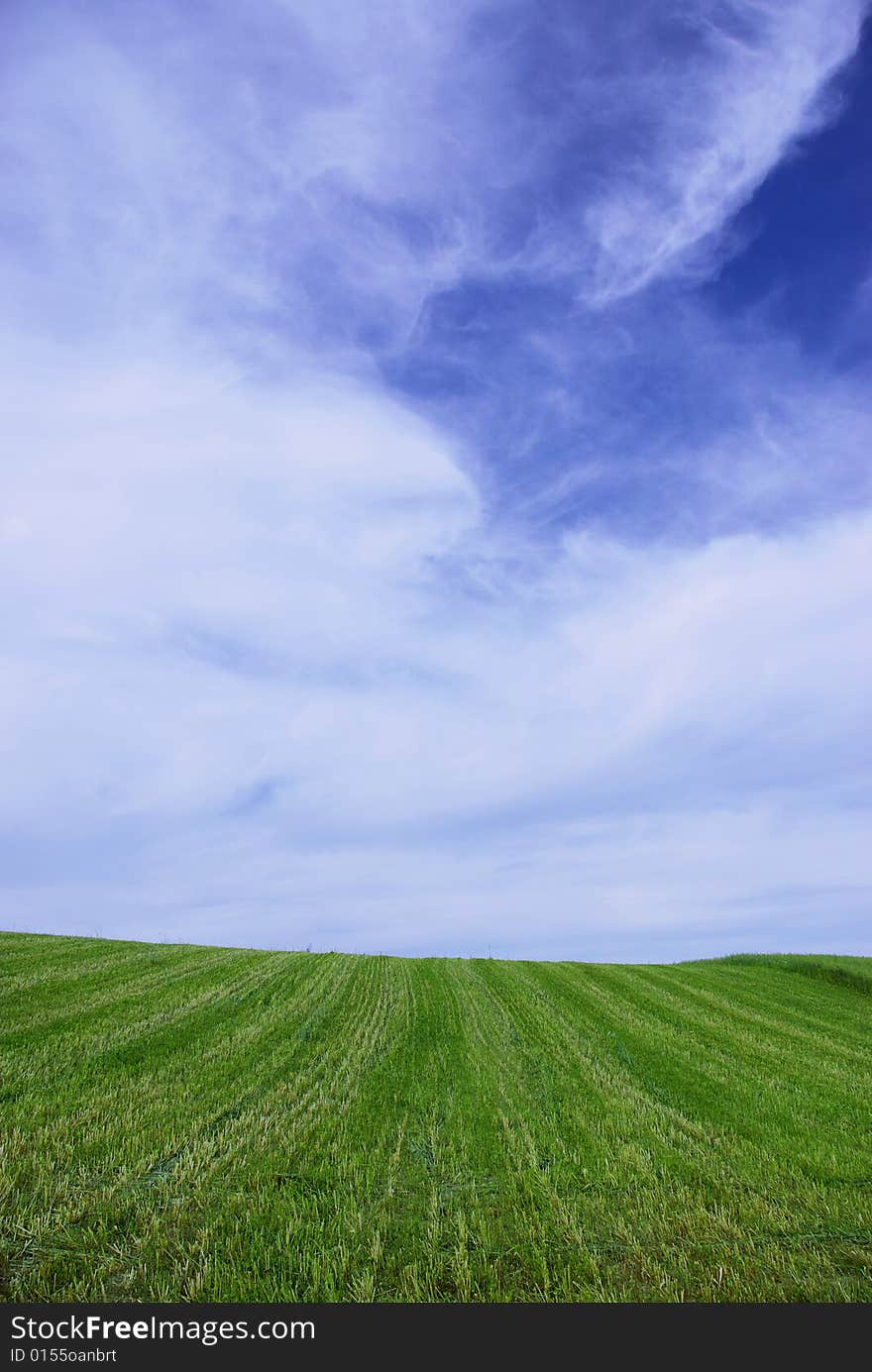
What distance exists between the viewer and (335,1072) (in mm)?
13570

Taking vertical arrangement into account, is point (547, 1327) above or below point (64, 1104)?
below

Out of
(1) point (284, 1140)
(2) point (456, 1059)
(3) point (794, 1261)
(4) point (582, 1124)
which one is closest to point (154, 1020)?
(2) point (456, 1059)

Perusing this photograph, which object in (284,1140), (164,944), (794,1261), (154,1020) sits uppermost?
(164,944)

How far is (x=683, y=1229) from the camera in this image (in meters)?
7.96

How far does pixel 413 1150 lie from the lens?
10.0 m

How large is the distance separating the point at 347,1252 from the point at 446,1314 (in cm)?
130

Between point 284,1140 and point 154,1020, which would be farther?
point 154,1020

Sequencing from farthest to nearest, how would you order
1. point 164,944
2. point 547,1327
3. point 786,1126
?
point 164,944 < point 786,1126 < point 547,1327

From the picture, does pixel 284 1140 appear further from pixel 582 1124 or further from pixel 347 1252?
pixel 582 1124

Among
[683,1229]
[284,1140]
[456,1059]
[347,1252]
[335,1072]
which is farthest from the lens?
[456,1059]

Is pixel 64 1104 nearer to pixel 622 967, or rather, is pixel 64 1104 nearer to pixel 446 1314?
pixel 446 1314

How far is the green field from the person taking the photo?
22.8 feet

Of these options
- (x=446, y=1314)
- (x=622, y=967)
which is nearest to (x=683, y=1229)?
(x=446, y=1314)

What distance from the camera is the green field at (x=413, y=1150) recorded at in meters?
6.95
